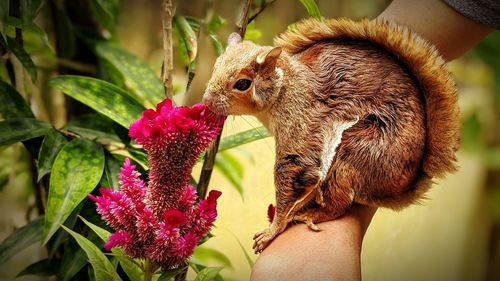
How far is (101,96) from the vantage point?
91 cm

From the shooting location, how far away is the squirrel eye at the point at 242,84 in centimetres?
59

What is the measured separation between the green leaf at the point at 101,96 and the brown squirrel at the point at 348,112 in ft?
1.06

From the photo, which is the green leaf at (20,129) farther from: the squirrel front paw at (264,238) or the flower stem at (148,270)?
the squirrel front paw at (264,238)

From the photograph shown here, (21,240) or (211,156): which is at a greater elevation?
(211,156)

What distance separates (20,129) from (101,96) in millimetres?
124

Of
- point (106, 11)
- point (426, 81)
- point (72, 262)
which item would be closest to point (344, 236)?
point (426, 81)

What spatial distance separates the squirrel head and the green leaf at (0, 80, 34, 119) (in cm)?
47

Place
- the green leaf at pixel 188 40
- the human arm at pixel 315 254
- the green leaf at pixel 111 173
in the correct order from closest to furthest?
the human arm at pixel 315 254 → the green leaf at pixel 188 40 → the green leaf at pixel 111 173

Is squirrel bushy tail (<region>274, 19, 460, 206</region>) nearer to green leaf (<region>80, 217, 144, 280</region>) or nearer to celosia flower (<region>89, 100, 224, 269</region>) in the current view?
celosia flower (<region>89, 100, 224, 269</region>)

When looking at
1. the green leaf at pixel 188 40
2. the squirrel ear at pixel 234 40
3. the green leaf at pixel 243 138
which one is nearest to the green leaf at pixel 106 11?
the green leaf at pixel 188 40

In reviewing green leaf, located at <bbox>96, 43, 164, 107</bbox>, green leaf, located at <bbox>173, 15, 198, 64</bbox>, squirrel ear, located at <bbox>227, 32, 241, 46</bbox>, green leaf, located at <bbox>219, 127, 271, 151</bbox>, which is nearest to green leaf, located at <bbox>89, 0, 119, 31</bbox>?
green leaf, located at <bbox>96, 43, 164, 107</bbox>

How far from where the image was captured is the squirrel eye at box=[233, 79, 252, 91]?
23.3 inches

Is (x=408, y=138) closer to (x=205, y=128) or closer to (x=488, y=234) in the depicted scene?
(x=205, y=128)

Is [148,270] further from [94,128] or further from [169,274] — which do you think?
[94,128]
